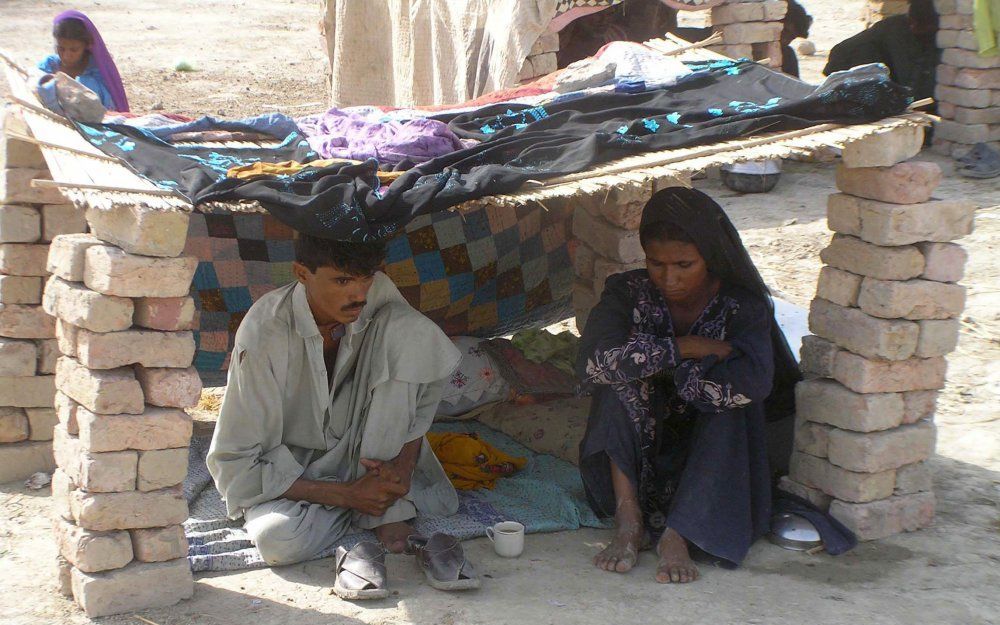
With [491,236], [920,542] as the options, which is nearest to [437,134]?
[491,236]

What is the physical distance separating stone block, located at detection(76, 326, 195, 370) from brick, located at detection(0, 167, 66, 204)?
1.33m

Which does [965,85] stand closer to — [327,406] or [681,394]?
[681,394]

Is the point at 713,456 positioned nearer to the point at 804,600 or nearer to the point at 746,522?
the point at 746,522

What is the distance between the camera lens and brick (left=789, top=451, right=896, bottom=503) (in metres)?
4.08

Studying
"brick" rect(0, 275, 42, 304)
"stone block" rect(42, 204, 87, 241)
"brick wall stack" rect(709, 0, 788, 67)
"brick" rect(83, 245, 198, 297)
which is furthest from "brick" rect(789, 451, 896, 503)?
"brick wall stack" rect(709, 0, 788, 67)

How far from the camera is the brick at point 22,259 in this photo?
4500mm

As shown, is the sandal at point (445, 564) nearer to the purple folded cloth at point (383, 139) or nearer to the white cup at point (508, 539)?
the white cup at point (508, 539)

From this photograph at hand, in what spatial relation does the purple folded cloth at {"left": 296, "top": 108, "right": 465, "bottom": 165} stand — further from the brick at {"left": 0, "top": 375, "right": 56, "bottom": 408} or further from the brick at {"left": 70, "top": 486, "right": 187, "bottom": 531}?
the brick at {"left": 0, "top": 375, "right": 56, "bottom": 408}

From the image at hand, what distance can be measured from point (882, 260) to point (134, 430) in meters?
2.69

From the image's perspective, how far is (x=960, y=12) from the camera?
930 cm

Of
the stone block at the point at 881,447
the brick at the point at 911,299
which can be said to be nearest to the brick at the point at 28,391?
the stone block at the point at 881,447

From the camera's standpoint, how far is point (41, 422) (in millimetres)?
4664

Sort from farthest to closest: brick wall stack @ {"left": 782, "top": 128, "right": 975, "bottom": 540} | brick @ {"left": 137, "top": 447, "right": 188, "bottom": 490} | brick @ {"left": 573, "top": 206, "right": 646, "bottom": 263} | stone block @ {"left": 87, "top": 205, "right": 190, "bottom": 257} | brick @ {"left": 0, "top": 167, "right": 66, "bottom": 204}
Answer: brick @ {"left": 573, "top": 206, "right": 646, "bottom": 263}, brick @ {"left": 0, "top": 167, "right": 66, "bottom": 204}, brick wall stack @ {"left": 782, "top": 128, "right": 975, "bottom": 540}, brick @ {"left": 137, "top": 447, "right": 188, "bottom": 490}, stone block @ {"left": 87, "top": 205, "right": 190, "bottom": 257}

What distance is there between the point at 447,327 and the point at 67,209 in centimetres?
194
